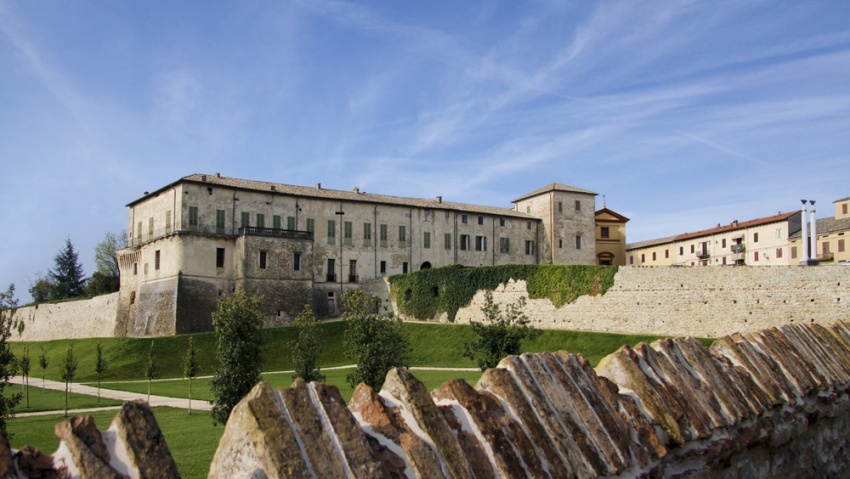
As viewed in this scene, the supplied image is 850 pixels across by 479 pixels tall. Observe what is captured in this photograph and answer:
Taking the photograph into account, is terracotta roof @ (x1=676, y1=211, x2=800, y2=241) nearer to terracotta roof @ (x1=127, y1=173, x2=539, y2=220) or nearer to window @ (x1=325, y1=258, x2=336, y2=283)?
terracotta roof @ (x1=127, y1=173, x2=539, y2=220)

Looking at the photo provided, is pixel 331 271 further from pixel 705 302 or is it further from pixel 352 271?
pixel 705 302

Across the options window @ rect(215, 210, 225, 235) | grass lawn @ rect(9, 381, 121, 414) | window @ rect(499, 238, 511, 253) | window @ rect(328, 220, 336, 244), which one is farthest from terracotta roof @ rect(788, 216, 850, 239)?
grass lawn @ rect(9, 381, 121, 414)

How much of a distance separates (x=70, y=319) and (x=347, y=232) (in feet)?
92.5

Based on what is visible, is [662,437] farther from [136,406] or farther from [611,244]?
[611,244]

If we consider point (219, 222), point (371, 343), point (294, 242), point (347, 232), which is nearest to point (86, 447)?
point (371, 343)

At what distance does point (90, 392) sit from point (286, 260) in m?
22.4

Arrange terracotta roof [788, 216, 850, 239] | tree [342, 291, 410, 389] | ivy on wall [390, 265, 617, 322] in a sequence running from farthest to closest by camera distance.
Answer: terracotta roof [788, 216, 850, 239] < ivy on wall [390, 265, 617, 322] < tree [342, 291, 410, 389]

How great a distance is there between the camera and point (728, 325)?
37594 millimetres

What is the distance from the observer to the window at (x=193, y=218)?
159ft

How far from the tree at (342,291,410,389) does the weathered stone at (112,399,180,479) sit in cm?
1752

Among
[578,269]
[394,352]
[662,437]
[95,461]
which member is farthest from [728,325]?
[95,461]

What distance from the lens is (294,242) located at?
2057 inches

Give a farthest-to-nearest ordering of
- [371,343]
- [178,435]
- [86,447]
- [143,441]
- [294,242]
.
→ [294,242], [371,343], [178,435], [143,441], [86,447]

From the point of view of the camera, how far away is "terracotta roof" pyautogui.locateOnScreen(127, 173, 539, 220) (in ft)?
167
